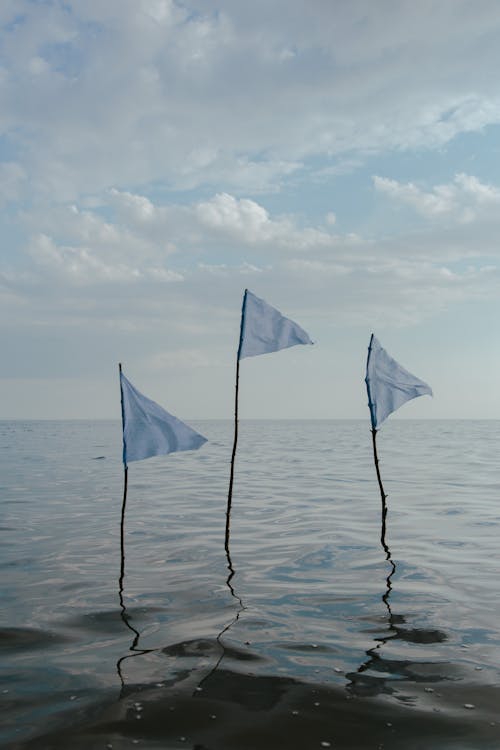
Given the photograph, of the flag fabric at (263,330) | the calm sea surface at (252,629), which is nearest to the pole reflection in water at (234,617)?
the calm sea surface at (252,629)

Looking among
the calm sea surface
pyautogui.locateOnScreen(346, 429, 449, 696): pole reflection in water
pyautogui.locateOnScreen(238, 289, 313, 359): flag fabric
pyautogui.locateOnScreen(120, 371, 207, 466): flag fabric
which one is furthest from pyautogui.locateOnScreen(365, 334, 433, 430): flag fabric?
pyautogui.locateOnScreen(346, 429, 449, 696): pole reflection in water

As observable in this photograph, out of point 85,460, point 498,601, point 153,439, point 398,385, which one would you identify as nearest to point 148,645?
Result: point 153,439

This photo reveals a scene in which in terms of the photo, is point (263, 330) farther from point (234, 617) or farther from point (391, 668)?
point (391, 668)

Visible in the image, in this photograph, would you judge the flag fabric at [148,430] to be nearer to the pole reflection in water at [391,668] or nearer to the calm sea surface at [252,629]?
the calm sea surface at [252,629]

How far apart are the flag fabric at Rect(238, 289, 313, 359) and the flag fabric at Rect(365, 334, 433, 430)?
199 centimetres

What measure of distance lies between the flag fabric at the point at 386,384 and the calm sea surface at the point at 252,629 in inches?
154

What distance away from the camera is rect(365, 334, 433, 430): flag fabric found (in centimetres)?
1591

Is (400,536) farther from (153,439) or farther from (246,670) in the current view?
(246,670)

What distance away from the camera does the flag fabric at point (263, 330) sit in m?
15.2

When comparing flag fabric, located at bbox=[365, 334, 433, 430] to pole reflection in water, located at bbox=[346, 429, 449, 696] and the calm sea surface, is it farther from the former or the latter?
pole reflection in water, located at bbox=[346, 429, 449, 696]

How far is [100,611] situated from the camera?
11359 millimetres

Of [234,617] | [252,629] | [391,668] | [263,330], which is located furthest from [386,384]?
[391,668]

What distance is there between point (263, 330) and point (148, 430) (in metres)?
4.05

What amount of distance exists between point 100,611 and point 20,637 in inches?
66.5
